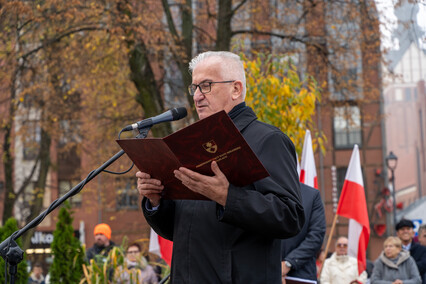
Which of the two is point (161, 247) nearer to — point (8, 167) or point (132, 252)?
point (132, 252)

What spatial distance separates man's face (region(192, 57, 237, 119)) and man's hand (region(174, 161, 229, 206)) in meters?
0.58

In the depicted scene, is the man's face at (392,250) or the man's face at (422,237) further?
the man's face at (422,237)

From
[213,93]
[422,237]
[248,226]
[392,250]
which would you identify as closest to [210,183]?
[248,226]

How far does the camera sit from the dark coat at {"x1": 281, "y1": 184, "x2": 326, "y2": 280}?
6.78 m

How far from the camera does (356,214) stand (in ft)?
31.9

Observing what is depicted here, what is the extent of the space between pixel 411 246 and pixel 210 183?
796cm

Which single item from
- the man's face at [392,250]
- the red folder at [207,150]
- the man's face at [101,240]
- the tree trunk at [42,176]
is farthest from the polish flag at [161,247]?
the tree trunk at [42,176]

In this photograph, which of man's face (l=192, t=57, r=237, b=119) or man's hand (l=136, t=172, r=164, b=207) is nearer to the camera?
man's hand (l=136, t=172, r=164, b=207)

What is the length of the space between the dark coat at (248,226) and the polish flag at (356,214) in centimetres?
646

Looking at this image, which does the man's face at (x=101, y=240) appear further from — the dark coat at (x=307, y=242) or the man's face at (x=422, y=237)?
the man's face at (x=422, y=237)

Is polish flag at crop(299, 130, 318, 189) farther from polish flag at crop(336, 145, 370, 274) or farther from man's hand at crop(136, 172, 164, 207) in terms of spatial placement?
man's hand at crop(136, 172, 164, 207)

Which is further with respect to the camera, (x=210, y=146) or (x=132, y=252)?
(x=132, y=252)

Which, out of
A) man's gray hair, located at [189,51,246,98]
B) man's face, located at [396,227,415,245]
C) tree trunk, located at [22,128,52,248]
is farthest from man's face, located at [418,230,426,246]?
tree trunk, located at [22,128,52,248]

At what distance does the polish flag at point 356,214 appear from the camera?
9680 mm
